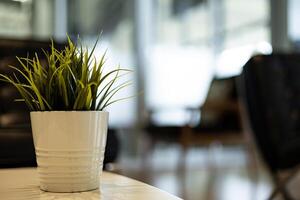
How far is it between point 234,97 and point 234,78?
0.19m

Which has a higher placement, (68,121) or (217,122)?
(68,121)

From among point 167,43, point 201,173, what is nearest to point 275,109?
point 201,173

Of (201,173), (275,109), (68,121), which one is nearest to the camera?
(68,121)

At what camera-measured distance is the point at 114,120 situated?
4602 mm

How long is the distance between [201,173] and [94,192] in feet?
9.12

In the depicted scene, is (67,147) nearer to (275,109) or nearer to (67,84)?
(67,84)

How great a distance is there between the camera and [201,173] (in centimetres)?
339

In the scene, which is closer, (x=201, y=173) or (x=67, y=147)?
(x=67, y=147)

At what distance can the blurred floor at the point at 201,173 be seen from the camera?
234cm

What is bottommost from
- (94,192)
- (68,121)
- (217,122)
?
(217,122)

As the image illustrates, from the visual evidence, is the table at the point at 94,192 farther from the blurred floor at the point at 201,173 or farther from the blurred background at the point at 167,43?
the blurred background at the point at 167,43

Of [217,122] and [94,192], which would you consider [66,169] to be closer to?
[94,192]

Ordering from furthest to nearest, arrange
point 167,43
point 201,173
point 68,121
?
point 167,43, point 201,173, point 68,121

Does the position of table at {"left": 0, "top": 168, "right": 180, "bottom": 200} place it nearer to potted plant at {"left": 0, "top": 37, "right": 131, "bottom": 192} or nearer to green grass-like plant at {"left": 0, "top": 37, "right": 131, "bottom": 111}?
potted plant at {"left": 0, "top": 37, "right": 131, "bottom": 192}
